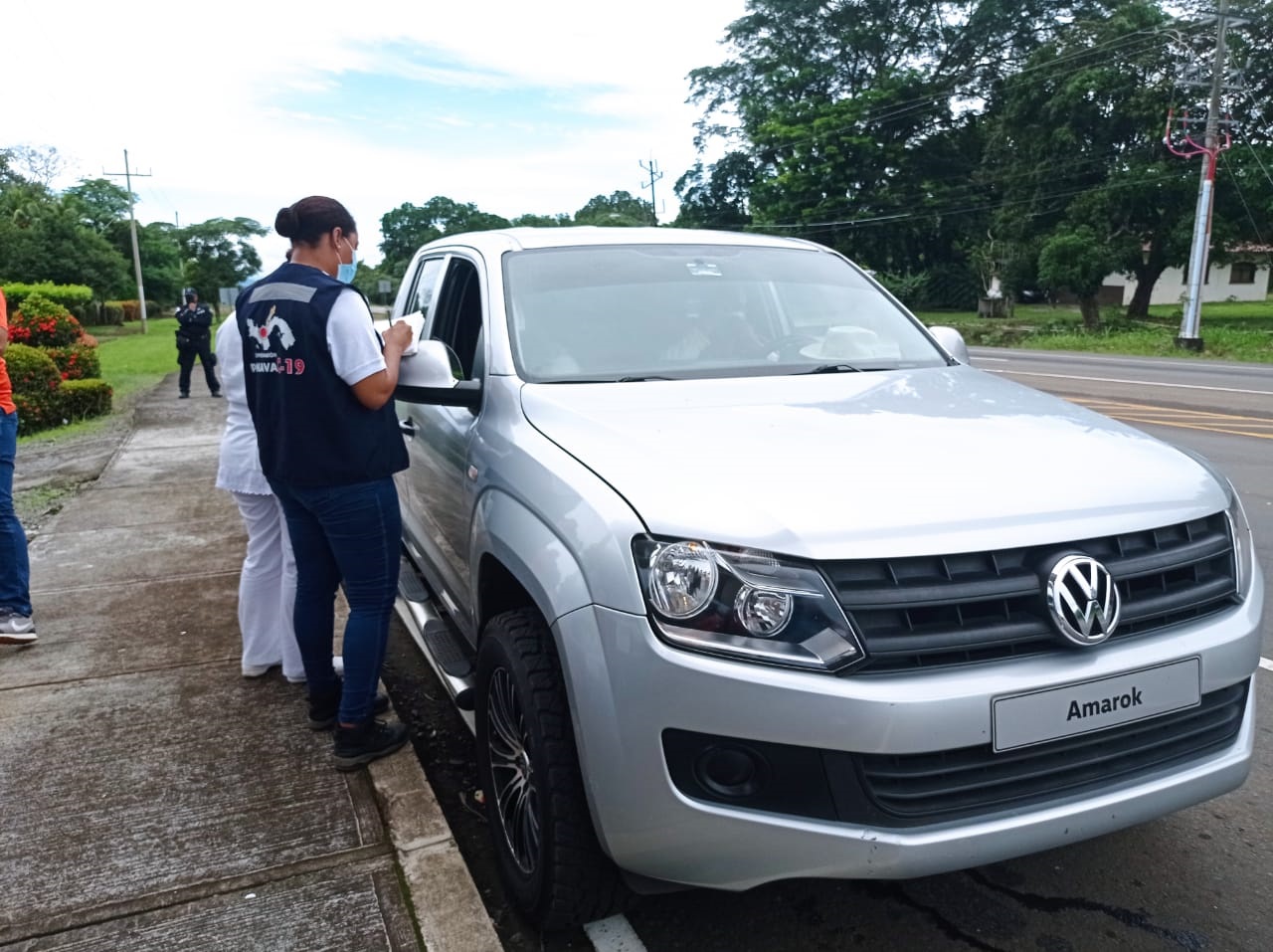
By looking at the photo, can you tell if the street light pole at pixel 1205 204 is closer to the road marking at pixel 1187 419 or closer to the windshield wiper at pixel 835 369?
the road marking at pixel 1187 419

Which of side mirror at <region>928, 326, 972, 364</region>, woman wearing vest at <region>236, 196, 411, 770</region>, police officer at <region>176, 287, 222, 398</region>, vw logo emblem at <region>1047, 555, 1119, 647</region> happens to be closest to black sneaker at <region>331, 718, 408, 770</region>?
woman wearing vest at <region>236, 196, 411, 770</region>

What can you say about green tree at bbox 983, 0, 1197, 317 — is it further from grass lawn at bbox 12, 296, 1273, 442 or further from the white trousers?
the white trousers

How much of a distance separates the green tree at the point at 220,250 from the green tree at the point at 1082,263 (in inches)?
2575

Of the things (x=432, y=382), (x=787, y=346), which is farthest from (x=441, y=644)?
(x=787, y=346)

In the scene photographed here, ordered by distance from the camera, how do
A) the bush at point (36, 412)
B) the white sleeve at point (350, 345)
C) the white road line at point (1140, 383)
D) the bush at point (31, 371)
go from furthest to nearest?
1. the white road line at point (1140, 383)
2. the bush at point (36, 412)
3. the bush at point (31, 371)
4. the white sleeve at point (350, 345)

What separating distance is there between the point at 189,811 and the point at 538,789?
1439 millimetres

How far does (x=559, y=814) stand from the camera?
2311mm

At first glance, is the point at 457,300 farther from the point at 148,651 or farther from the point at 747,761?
the point at 747,761

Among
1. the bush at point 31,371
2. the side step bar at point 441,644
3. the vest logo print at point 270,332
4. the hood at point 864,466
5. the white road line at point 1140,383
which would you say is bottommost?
the white road line at point 1140,383

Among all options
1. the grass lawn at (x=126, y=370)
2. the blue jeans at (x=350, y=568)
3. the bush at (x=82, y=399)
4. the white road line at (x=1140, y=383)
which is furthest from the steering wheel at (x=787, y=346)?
the white road line at (x=1140, y=383)

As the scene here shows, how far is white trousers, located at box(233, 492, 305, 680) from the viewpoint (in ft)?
13.2

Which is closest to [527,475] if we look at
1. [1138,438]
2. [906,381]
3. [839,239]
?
[906,381]

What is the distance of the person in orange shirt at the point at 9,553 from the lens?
445 cm

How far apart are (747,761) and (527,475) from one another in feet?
3.13
